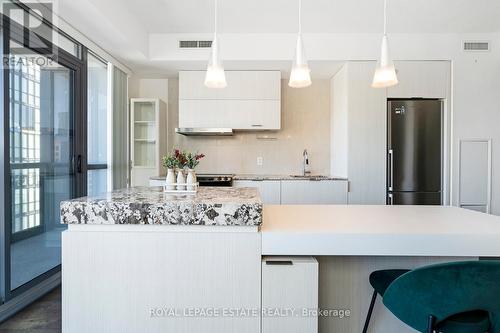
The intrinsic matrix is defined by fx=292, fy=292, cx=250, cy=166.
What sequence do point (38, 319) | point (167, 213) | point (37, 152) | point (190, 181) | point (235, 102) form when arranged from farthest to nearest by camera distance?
point (235, 102) → point (37, 152) → point (38, 319) → point (190, 181) → point (167, 213)

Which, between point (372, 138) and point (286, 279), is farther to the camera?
point (372, 138)

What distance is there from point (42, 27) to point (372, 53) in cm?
335

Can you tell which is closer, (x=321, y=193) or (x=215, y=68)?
(x=215, y=68)

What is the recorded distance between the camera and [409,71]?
349cm

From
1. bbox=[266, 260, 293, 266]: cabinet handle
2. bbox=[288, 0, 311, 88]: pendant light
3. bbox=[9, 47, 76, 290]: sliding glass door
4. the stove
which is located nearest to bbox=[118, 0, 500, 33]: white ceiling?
bbox=[9, 47, 76, 290]: sliding glass door

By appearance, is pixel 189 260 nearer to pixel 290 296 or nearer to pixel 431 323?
pixel 290 296

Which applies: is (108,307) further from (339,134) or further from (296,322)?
(339,134)

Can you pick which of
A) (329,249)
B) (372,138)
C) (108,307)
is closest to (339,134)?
(372,138)

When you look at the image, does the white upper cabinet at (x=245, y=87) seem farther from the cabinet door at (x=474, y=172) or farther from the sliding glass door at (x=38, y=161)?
the cabinet door at (x=474, y=172)

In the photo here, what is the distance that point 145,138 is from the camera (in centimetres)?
416

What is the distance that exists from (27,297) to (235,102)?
113 inches

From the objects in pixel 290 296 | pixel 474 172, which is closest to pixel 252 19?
pixel 290 296

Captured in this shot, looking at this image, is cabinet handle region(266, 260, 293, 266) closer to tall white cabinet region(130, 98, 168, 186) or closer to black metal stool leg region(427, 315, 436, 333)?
black metal stool leg region(427, 315, 436, 333)

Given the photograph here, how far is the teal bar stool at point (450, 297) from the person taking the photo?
3.16 ft
